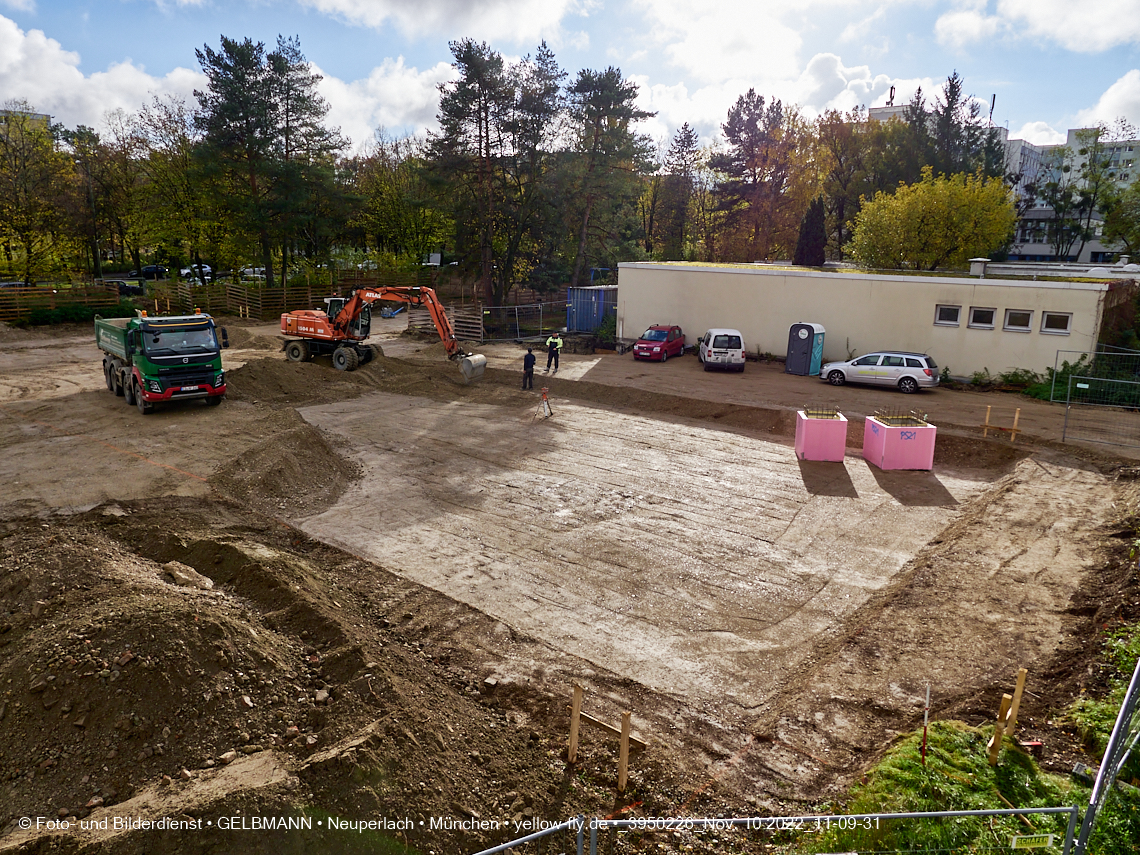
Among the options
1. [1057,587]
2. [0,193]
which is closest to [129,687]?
[1057,587]

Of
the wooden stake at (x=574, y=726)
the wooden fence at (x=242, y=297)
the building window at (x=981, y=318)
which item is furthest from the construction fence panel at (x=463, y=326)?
the wooden stake at (x=574, y=726)

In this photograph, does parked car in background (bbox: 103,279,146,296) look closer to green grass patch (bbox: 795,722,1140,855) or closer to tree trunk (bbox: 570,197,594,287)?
tree trunk (bbox: 570,197,594,287)

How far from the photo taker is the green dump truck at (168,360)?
755 inches

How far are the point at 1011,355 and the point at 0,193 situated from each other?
49971 millimetres

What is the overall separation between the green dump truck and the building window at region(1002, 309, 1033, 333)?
25.5 meters

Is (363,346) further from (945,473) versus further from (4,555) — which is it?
(945,473)

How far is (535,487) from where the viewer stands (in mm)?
14992

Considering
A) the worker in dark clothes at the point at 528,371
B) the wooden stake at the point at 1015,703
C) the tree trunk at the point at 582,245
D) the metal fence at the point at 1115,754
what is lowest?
the wooden stake at the point at 1015,703

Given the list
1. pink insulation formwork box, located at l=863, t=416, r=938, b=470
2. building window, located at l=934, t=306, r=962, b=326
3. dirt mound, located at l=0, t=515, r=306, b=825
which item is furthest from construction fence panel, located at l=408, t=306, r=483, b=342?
dirt mound, located at l=0, t=515, r=306, b=825

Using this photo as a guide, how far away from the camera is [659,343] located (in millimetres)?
28969

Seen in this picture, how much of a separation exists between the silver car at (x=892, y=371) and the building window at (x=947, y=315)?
142 cm

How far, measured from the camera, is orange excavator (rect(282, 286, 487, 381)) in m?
24.5

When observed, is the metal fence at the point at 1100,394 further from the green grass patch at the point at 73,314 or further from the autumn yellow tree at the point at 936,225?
the green grass patch at the point at 73,314

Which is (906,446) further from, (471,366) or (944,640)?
(471,366)
